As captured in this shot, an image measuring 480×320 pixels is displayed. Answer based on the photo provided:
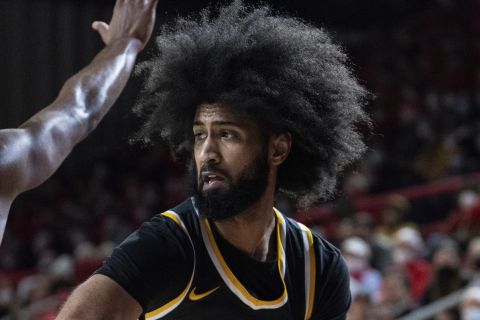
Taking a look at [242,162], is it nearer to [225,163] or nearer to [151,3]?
[225,163]

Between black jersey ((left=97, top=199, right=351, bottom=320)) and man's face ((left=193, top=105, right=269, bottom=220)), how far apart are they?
12 cm

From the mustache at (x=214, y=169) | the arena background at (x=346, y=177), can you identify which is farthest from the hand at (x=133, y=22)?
the arena background at (x=346, y=177)

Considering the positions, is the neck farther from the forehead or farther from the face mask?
the face mask

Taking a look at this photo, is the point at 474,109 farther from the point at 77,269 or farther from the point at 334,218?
the point at 77,269

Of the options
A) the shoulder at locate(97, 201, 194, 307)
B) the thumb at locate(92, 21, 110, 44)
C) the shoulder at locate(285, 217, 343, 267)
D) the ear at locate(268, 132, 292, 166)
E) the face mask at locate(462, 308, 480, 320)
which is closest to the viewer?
the shoulder at locate(97, 201, 194, 307)

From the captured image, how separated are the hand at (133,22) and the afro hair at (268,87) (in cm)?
22

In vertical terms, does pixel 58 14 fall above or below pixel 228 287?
above

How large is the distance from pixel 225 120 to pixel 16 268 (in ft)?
36.6

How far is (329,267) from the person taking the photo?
3473 millimetres

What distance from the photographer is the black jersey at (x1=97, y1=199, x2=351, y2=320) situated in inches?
119

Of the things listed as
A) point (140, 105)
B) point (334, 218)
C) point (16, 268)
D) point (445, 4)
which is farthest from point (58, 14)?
point (140, 105)

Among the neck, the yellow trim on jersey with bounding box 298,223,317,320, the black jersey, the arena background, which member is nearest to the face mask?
the arena background

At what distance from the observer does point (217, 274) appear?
10.4 ft

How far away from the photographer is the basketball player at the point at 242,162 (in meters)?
3.12
